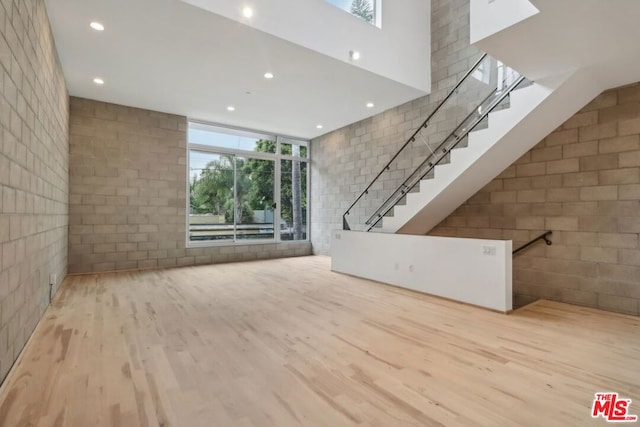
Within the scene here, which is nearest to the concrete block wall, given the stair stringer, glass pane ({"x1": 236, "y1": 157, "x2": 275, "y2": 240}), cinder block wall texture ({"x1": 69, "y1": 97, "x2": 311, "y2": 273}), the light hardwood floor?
the stair stringer

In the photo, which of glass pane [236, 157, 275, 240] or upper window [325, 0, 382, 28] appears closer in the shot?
upper window [325, 0, 382, 28]

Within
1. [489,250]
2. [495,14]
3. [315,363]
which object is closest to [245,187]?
[489,250]

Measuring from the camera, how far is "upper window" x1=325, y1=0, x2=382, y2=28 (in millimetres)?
5270

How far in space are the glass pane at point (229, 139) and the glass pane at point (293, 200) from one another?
743mm

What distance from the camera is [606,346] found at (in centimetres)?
292

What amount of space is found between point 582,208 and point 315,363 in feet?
14.5

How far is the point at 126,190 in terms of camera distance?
6.64 m

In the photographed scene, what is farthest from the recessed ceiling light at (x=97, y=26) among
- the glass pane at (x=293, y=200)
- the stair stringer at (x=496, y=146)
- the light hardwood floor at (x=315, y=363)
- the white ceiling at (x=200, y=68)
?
the glass pane at (x=293, y=200)

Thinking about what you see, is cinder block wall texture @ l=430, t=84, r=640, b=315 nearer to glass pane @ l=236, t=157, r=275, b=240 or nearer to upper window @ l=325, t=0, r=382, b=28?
upper window @ l=325, t=0, r=382, b=28

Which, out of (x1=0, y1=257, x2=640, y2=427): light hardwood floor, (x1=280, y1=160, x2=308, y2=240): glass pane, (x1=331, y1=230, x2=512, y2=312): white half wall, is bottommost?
(x1=0, y1=257, x2=640, y2=427): light hardwood floor

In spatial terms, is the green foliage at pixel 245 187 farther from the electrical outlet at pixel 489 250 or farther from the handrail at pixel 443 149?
the electrical outlet at pixel 489 250

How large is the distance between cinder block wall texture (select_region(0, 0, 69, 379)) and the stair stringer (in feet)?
16.7

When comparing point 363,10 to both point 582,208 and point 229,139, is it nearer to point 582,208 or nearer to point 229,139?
point 229,139

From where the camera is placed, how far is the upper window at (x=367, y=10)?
5.27 metres
